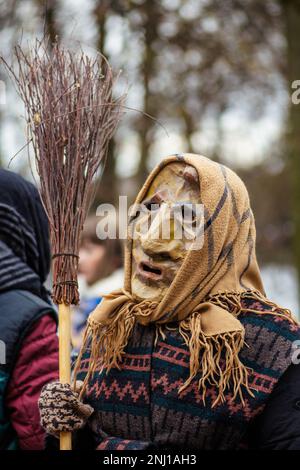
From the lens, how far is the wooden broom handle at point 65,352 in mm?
2557

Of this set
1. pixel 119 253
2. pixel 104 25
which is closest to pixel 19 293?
pixel 119 253

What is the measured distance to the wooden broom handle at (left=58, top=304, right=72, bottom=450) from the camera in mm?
2557

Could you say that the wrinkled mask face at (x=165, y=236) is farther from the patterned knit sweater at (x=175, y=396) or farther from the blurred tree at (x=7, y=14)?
the blurred tree at (x=7, y=14)

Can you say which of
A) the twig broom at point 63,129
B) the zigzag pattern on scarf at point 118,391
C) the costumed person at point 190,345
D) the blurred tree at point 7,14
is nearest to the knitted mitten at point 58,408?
the costumed person at point 190,345

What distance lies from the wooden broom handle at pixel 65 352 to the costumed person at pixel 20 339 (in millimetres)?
226

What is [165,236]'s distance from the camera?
2.56 metres

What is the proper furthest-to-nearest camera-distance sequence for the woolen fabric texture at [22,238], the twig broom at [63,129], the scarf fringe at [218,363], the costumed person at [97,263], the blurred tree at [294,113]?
the blurred tree at [294,113]
the costumed person at [97,263]
the woolen fabric texture at [22,238]
the twig broom at [63,129]
the scarf fringe at [218,363]

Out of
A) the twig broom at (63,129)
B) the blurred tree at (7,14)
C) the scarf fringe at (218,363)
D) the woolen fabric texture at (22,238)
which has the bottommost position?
the scarf fringe at (218,363)

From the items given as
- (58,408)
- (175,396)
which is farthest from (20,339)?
(175,396)

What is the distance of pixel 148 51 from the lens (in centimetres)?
988

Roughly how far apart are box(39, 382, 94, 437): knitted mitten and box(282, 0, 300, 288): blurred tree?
6.42 metres

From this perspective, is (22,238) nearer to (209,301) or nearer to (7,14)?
(209,301)

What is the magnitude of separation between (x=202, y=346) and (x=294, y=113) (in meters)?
6.52
